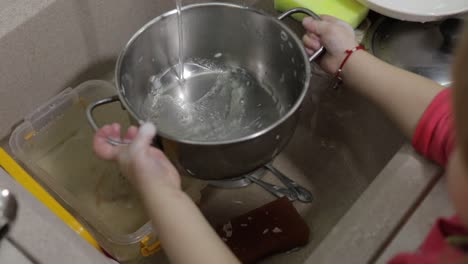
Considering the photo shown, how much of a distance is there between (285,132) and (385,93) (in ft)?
0.47

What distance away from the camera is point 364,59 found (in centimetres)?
67

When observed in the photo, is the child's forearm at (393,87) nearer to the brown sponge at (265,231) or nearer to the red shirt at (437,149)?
the red shirt at (437,149)

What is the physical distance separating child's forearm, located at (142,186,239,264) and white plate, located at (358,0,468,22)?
42 cm

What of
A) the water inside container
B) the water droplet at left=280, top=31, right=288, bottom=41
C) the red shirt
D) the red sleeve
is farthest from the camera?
the water inside container

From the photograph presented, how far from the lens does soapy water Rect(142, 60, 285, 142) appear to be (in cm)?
70

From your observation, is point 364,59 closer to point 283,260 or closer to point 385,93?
point 385,93

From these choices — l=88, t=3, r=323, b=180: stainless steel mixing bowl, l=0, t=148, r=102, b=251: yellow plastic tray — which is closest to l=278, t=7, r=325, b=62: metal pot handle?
l=88, t=3, r=323, b=180: stainless steel mixing bowl

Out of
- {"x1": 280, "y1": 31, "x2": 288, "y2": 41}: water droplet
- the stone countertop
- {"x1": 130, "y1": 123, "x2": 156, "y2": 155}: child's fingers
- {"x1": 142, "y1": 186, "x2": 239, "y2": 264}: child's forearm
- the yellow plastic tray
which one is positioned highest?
{"x1": 280, "y1": 31, "x2": 288, "y2": 41}: water droplet

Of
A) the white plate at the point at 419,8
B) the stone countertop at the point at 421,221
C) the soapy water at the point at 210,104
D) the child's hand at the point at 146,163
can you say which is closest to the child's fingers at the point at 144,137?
the child's hand at the point at 146,163

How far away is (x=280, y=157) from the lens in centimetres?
86

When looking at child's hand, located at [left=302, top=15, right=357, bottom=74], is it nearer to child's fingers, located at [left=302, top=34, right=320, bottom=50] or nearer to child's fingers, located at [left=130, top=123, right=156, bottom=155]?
child's fingers, located at [left=302, top=34, right=320, bottom=50]

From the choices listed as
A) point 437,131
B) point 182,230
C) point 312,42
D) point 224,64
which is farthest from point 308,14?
point 182,230

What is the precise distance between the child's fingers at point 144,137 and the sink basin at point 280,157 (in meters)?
0.27

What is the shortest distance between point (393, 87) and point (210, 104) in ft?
0.83
